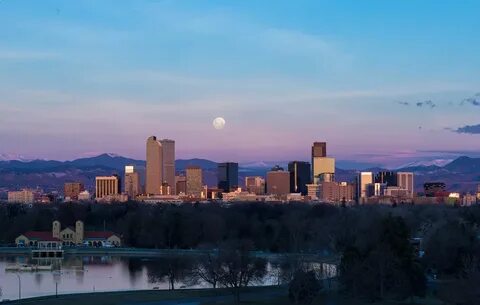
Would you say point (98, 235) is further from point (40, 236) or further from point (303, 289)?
point (303, 289)

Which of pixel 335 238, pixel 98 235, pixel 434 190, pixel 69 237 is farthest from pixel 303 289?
pixel 434 190

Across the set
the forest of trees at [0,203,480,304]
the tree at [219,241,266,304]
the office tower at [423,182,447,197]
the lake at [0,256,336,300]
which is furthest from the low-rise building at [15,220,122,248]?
the office tower at [423,182,447,197]

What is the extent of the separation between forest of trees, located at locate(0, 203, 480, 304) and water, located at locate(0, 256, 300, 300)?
211cm

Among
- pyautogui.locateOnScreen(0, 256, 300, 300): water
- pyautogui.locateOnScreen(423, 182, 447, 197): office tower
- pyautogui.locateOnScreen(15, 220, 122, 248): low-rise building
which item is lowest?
pyautogui.locateOnScreen(0, 256, 300, 300): water

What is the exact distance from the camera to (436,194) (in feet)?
552

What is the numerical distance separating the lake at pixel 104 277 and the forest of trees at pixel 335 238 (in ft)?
6.99

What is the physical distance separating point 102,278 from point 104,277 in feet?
2.05

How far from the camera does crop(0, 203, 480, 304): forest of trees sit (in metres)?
31.4

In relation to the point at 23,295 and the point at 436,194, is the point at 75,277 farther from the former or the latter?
the point at 436,194

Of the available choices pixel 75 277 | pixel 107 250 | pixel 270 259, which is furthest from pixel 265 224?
pixel 75 277

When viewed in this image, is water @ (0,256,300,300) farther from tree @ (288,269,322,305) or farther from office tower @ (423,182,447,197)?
office tower @ (423,182,447,197)

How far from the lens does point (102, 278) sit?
43906mm

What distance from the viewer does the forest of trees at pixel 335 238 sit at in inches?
1235

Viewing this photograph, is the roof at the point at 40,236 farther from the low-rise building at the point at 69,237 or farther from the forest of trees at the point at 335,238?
the forest of trees at the point at 335,238
